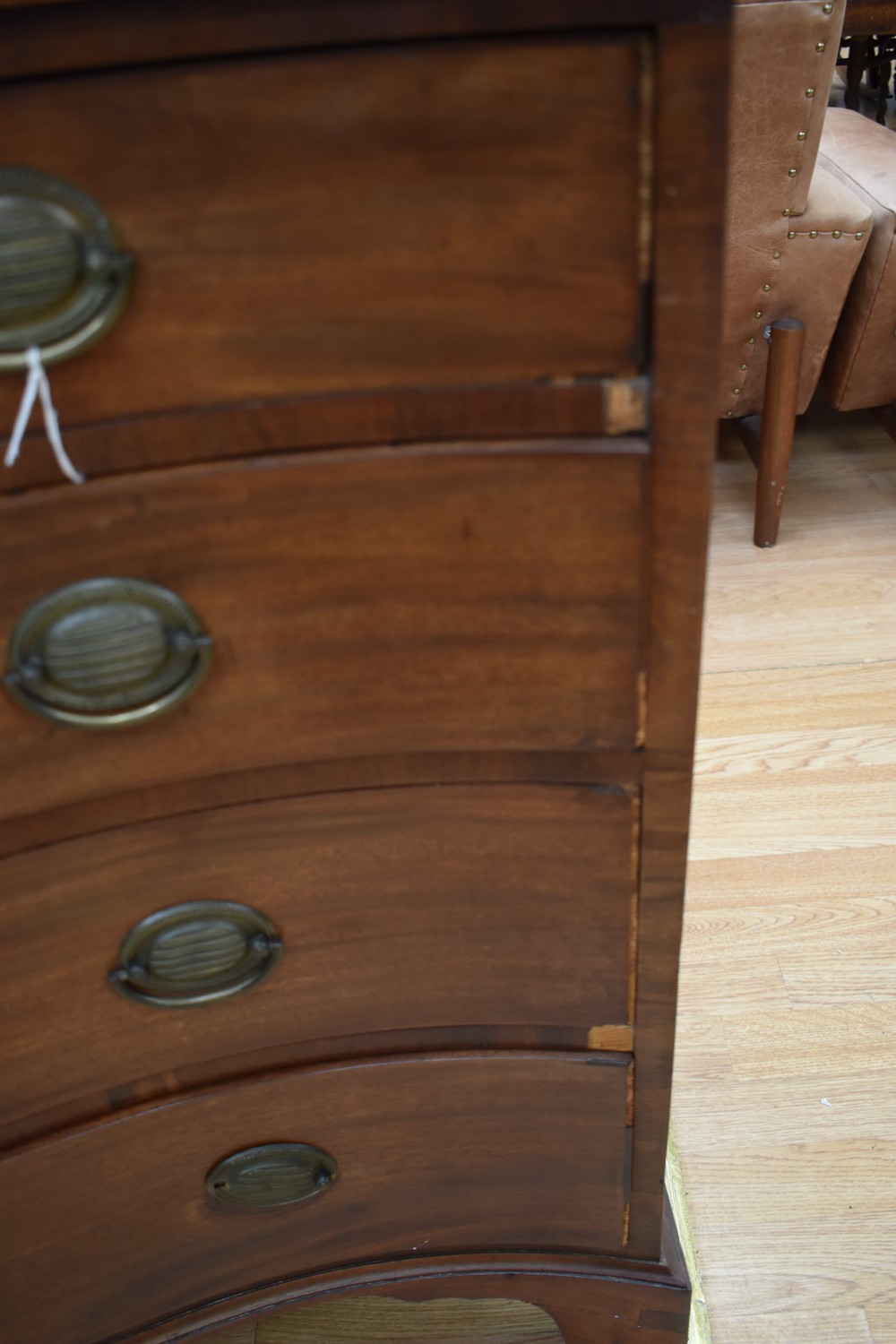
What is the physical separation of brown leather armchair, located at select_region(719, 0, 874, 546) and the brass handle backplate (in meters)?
1.02

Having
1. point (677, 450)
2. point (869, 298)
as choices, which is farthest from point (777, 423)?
point (677, 450)

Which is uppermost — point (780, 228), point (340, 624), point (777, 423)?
point (340, 624)

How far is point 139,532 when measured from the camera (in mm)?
487

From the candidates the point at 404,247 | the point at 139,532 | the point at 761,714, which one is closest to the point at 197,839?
the point at 139,532

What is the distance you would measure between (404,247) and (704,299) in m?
0.11

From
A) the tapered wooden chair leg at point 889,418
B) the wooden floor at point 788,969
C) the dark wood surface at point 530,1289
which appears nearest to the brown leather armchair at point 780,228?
the wooden floor at point 788,969

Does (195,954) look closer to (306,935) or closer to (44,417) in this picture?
(306,935)

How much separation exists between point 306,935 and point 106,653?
0.20 metres

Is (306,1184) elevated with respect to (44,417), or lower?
lower

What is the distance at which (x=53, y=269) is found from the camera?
1.37ft

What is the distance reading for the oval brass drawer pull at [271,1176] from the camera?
713 mm

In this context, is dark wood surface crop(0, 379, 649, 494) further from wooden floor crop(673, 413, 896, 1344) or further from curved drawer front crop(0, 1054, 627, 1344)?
Result: wooden floor crop(673, 413, 896, 1344)

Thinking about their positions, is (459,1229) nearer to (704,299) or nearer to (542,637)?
(542,637)

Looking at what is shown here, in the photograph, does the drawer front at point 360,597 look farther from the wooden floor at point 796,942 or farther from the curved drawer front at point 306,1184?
the wooden floor at point 796,942
